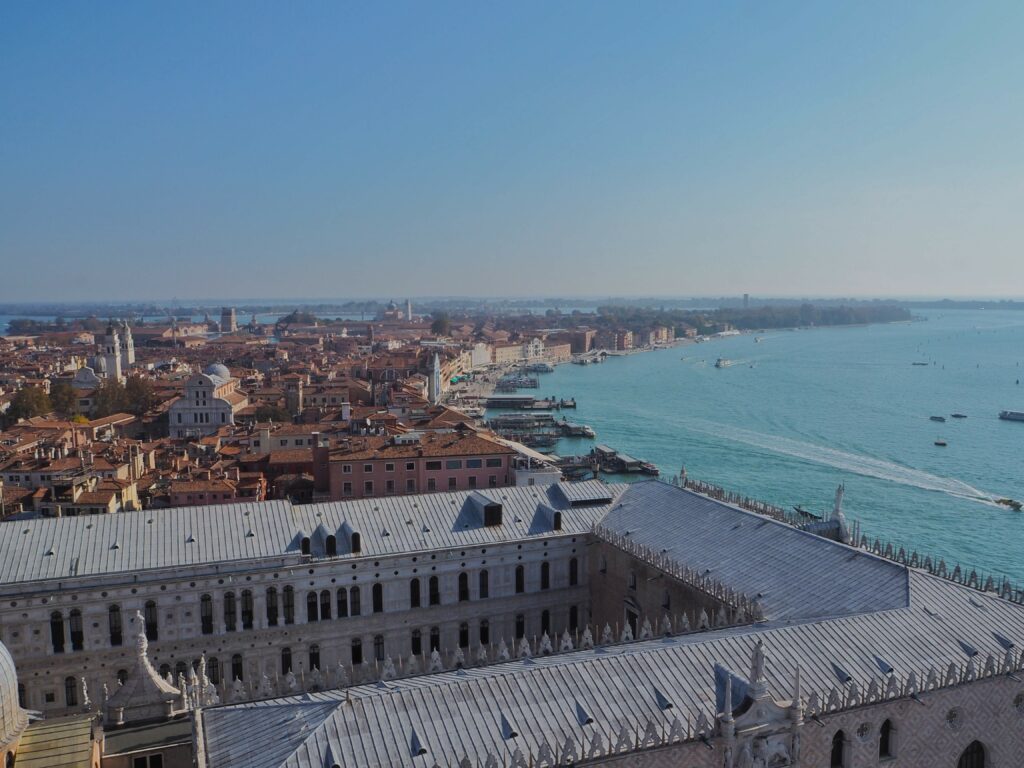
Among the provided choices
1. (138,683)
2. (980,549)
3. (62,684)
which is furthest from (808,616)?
(980,549)

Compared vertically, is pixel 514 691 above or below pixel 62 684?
above

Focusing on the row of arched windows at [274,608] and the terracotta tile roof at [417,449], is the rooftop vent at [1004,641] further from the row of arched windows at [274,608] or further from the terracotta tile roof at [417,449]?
the terracotta tile roof at [417,449]

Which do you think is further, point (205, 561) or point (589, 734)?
point (205, 561)

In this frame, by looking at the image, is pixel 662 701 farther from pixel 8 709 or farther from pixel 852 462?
pixel 852 462

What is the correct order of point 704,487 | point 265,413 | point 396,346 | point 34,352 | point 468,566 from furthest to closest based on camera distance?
point 396,346, point 34,352, point 265,413, point 704,487, point 468,566

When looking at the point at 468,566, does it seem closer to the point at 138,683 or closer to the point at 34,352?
the point at 138,683

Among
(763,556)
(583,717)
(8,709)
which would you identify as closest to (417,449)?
(763,556)

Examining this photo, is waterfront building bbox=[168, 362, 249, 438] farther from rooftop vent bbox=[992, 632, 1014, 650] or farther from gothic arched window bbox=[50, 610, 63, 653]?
Answer: rooftop vent bbox=[992, 632, 1014, 650]

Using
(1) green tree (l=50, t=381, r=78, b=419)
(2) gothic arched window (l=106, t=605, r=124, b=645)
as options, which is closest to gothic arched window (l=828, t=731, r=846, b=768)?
(2) gothic arched window (l=106, t=605, r=124, b=645)
